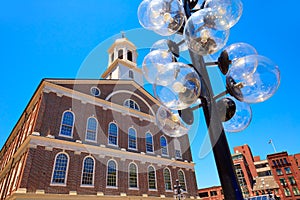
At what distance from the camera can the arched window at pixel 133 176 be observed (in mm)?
15492

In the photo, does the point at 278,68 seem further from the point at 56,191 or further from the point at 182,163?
the point at 182,163

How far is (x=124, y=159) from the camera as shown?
15859mm

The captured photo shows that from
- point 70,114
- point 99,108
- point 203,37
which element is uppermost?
point 99,108

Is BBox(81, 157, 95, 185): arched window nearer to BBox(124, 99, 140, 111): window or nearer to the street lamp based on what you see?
BBox(124, 99, 140, 111): window

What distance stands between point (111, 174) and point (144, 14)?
1427 cm

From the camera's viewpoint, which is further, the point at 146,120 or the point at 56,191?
the point at 146,120

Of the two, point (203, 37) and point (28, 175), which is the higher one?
point (28, 175)

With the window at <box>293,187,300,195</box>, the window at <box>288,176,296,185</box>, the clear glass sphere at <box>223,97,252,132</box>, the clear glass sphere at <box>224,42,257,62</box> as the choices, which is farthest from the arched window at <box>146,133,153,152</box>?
the window at <box>288,176,296,185</box>

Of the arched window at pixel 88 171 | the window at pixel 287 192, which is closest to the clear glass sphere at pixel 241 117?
the arched window at pixel 88 171

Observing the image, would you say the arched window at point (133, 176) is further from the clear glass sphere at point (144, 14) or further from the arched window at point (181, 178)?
the clear glass sphere at point (144, 14)

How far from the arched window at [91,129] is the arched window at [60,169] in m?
2.32

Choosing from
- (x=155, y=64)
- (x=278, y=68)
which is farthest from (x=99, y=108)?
(x=278, y=68)

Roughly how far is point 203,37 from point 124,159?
15105mm

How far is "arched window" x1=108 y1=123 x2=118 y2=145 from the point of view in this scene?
16.2 m
